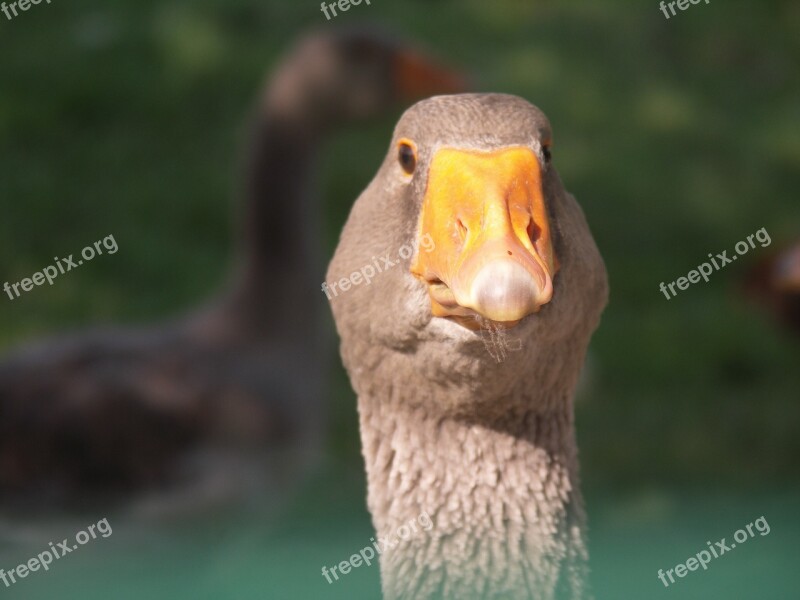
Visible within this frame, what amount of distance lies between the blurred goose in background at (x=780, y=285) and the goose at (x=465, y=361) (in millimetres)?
4223

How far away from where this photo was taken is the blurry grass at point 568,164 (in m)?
6.58

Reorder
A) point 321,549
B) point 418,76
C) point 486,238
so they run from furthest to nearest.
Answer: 1. point 418,76
2. point 321,549
3. point 486,238

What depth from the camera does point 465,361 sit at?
222cm

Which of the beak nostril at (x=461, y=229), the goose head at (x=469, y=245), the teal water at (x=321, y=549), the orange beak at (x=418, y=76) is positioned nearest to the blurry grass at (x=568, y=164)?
the teal water at (x=321, y=549)

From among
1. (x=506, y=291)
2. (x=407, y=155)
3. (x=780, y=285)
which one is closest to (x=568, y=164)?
(x=780, y=285)

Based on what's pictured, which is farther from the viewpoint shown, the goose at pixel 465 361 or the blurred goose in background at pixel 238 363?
the blurred goose in background at pixel 238 363

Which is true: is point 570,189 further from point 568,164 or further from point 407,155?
point 407,155

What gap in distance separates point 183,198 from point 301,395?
255 centimetres

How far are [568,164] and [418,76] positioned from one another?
7.10ft

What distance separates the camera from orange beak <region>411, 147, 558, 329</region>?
193cm

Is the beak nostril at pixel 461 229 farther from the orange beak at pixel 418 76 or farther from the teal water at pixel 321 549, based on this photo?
the orange beak at pixel 418 76

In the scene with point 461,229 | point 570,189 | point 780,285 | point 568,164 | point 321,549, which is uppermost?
point 568,164

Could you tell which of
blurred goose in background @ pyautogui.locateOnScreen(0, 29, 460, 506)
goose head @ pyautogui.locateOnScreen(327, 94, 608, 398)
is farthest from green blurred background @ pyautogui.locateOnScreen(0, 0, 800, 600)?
goose head @ pyautogui.locateOnScreen(327, 94, 608, 398)

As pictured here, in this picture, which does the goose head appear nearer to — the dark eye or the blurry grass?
the dark eye
